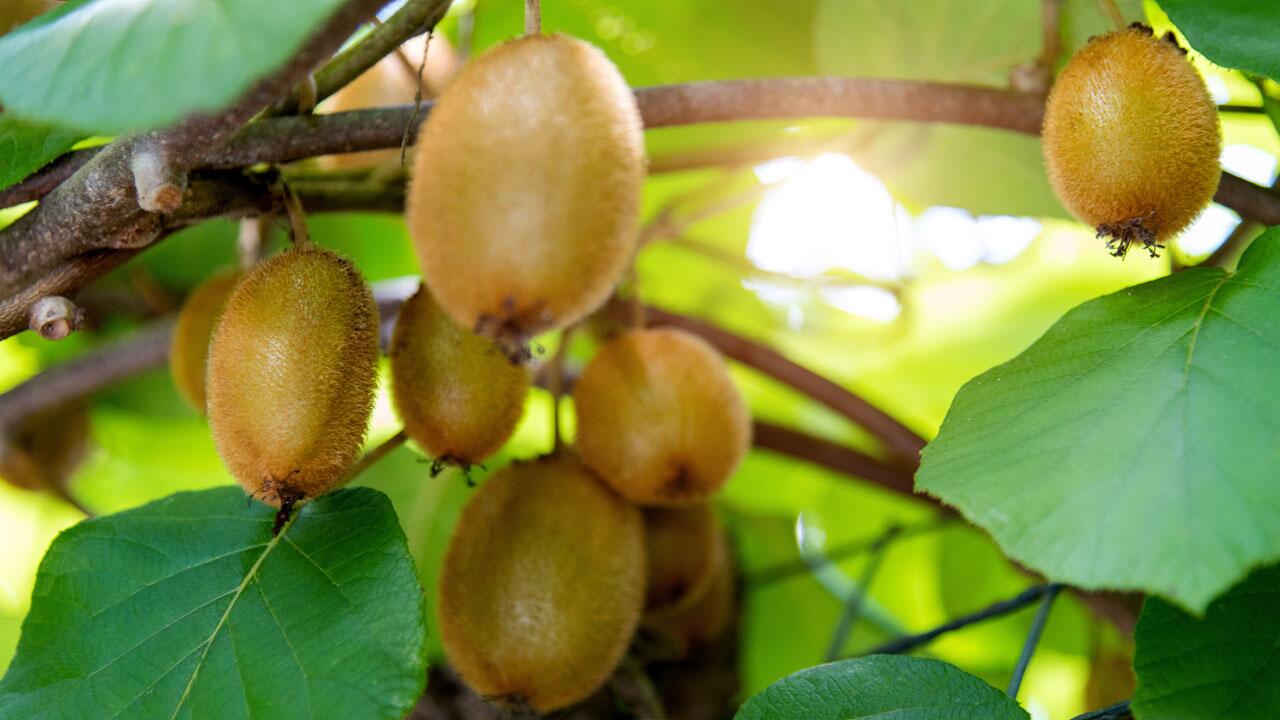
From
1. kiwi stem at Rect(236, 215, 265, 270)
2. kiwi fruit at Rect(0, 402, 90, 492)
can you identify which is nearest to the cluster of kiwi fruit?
kiwi stem at Rect(236, 215, 265, 270)

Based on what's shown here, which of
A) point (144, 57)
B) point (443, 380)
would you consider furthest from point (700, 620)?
point (144, 57)

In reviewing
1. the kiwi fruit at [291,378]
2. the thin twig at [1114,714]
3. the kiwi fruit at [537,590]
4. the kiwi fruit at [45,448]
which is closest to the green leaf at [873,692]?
the thin twig at [1114,714]

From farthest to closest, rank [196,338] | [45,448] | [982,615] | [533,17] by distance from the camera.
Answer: [45,448], [196,338], [982,615], [533,17]

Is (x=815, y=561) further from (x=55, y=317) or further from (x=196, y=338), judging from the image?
(x=55, y=317)

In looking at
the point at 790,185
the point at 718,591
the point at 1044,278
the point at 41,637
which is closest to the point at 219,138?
the point at 41,637

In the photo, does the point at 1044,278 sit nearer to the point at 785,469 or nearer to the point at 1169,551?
the point at 785,469

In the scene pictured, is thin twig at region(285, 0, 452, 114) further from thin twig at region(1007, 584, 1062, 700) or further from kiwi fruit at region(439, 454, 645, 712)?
thin twig at region(1007, 584, 1062, 700)
